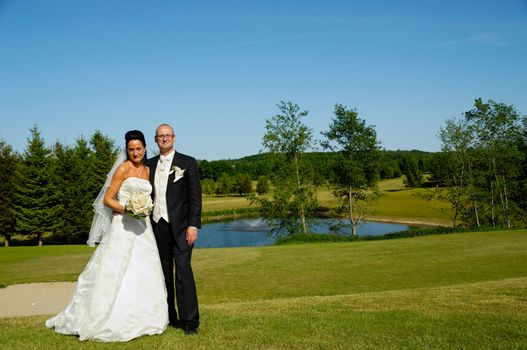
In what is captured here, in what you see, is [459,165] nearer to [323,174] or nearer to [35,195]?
[323,174]

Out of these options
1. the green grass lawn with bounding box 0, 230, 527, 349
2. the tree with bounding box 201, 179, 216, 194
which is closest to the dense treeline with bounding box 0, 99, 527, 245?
the green grass lawn with bounding box 0, 230, 527, 349

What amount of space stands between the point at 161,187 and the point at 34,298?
8.67m

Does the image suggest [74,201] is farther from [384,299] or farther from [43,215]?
[384,299]

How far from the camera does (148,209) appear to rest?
5.77m

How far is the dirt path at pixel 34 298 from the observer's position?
36.1ft

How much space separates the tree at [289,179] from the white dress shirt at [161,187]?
100 feet

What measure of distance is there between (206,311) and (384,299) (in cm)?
344

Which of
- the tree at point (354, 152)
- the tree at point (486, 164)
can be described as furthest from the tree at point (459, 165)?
the tree at point (354, 152)

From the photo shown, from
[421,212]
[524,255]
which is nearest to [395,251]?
[524,255]

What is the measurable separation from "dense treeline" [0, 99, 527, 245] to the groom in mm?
30667

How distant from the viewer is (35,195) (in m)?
37.1

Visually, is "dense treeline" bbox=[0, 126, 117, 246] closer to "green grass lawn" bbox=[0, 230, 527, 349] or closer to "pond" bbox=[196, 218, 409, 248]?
"pond" bbox=[196, 218, 409, 248]

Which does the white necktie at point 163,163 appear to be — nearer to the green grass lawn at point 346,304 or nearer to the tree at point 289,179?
the green grass lawn at point 346,304

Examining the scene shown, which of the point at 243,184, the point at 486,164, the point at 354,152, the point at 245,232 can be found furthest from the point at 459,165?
the point at 243,184
